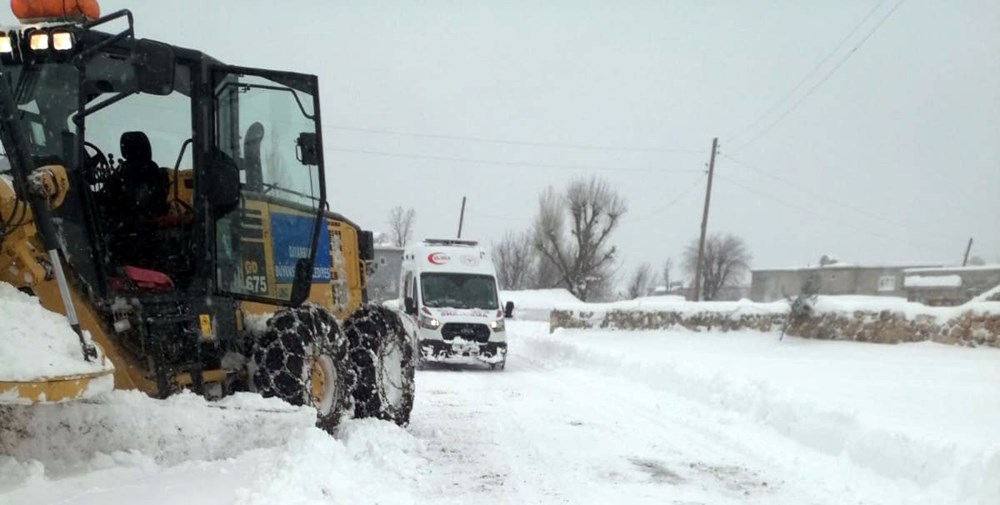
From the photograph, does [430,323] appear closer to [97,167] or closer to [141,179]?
[141,179]

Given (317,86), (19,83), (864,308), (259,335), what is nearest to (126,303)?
(259,335)

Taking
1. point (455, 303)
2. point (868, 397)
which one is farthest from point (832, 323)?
point (868, 397)

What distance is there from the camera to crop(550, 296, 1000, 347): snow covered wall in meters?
17.0

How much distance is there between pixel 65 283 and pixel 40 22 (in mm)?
2071

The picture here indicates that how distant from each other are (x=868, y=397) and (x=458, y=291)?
902 cm

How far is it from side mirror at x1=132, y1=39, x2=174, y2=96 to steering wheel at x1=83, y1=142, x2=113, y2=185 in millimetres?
685

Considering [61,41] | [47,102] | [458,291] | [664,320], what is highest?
[61,41]

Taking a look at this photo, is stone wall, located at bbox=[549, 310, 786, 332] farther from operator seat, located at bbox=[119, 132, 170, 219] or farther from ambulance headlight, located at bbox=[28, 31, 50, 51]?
ambulance headlight, located at bbox=[28, 31, 50, 51]

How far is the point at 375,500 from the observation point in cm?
508

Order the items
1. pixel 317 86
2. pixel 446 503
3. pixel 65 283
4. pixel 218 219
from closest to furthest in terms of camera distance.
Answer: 1. pixel 65 283
2. pixel 446 503
3. pixel 218 219
4. pixel 317 86

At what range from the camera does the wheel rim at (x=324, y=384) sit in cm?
654

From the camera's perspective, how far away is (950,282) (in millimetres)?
42188

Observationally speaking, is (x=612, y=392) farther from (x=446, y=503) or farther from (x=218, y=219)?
(x=218, y=219)

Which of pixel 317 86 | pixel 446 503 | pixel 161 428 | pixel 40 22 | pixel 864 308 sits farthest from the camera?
pixel 864 308
